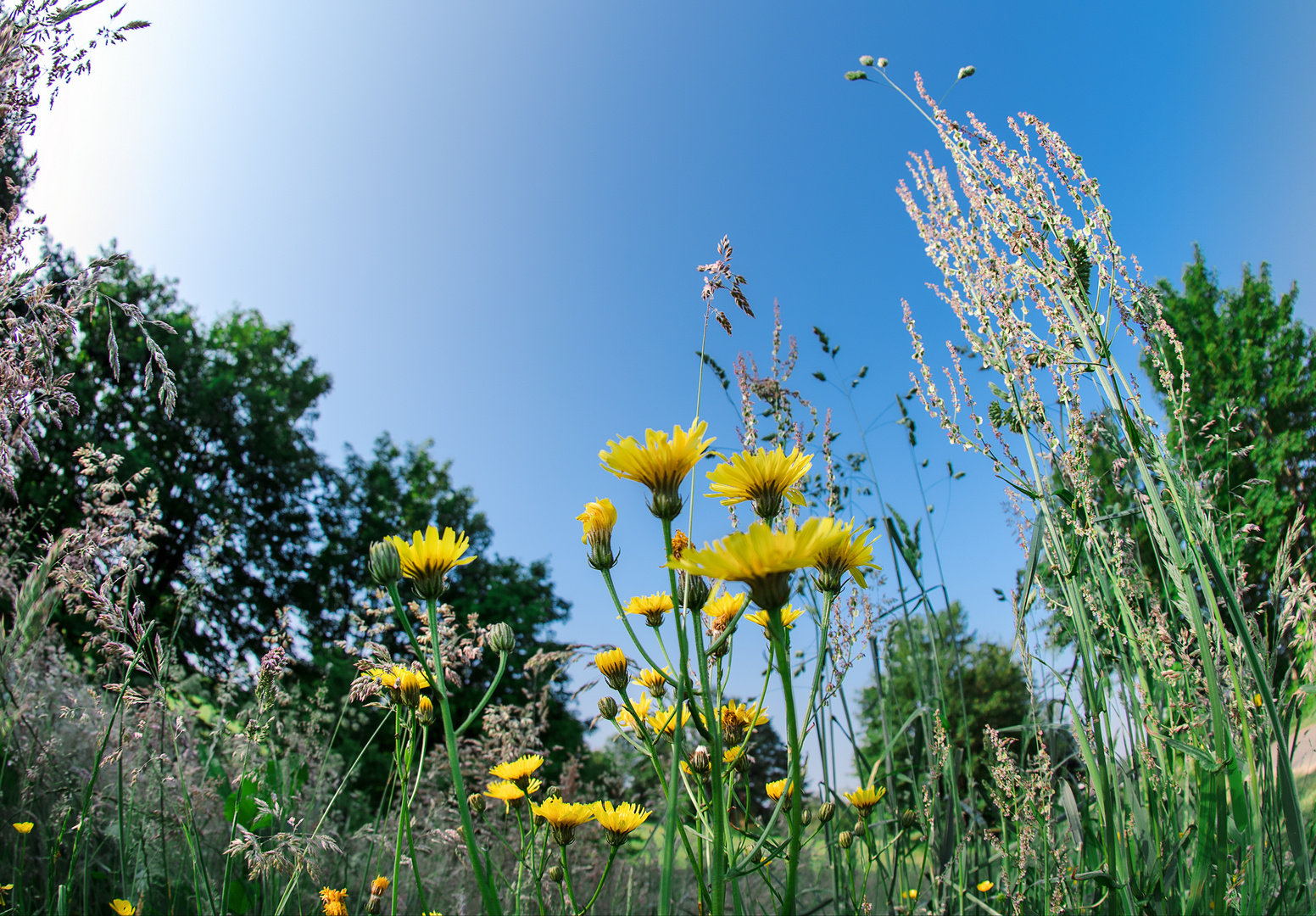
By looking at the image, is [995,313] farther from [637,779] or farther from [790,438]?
[637,779]

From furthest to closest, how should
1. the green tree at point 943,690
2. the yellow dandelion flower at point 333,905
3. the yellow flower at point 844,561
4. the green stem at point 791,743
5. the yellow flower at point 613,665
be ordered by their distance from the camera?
the green tree at point 943,690 < the yellow dandelion flower at point 333,905 < the yellow flower at point 613,665 < the yellow flower at point 844,561 < the green stem at point 791,743

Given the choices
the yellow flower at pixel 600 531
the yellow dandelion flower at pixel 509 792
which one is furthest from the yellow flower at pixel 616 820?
the yellow flower at pixel 600 531

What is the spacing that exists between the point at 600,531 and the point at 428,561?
24cm

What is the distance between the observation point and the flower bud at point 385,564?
0.81 metres

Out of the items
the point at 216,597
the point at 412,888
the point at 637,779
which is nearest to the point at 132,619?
the point at 412,888

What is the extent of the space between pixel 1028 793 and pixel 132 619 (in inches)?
79.5

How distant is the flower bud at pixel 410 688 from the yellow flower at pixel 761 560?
2.31 feet

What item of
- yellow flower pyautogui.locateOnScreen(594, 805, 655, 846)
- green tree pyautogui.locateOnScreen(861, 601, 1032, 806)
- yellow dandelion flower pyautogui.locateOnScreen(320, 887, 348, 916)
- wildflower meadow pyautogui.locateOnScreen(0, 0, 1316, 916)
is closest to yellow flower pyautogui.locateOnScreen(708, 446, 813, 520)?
wildflower meadow pyautogui.locateOnScreen(0, 0, 1316, 916)

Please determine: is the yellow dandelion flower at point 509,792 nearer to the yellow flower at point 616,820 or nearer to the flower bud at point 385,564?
the yellow flower at point 616,820

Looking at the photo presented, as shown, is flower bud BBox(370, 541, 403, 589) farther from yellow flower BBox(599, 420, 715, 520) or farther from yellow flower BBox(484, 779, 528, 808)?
yellow flower BBox(484, 779, 528, 808)

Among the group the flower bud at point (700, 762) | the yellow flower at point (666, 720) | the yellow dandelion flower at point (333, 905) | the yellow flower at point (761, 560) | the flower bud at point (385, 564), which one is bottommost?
the yellow dandelion flower at point (333, 905)

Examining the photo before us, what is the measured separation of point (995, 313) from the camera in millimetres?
1541

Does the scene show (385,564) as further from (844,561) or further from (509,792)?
(509,792)

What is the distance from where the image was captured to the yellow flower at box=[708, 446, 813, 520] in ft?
2.69
